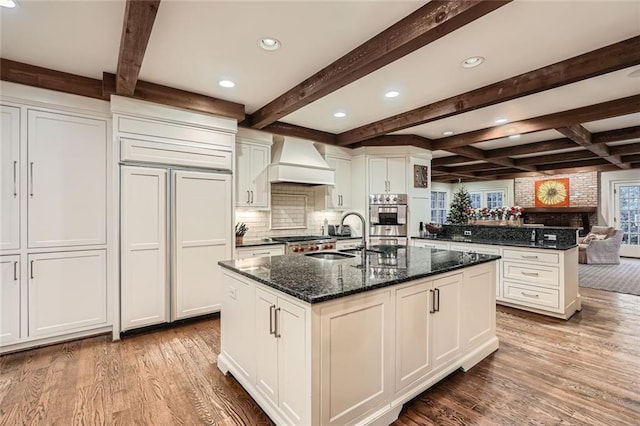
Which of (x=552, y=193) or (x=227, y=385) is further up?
(x=552, y=193)

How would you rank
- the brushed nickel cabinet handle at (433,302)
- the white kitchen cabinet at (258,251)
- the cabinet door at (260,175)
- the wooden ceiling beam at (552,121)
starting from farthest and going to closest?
the cabinet door at (260,175) < the white kitchen cabinet at (258,251) < the wooden ceiling beam at (552,121) < the brushed nickel cabinet handle at (433,302)

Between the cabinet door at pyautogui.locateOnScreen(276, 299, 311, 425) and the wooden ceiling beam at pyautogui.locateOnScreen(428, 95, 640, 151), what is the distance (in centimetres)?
438

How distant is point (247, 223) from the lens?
4652mm

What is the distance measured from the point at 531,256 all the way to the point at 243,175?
3867 mm

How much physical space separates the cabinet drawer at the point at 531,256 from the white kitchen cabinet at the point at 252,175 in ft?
10.9

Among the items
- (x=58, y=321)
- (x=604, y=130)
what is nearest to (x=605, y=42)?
(x=604, y=130)

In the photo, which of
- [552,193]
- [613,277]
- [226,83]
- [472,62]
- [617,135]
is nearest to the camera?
[472,62]

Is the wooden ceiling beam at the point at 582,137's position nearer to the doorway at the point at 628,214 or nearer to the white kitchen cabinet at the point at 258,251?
the doorway at the point at 628,214

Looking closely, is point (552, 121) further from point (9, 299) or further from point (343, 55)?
point (9, 299)

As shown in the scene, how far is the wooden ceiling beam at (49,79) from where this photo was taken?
9.00 feet

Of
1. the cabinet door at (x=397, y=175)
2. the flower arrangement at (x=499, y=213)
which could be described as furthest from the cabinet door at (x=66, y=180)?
the flower arrangement at (x=499, y=213)

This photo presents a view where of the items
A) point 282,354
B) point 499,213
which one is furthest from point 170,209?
point 499,213

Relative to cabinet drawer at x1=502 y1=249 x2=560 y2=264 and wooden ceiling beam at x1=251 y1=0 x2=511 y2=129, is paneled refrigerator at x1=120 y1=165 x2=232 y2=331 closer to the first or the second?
wooden ceiling beam at x1=251 y1=0 x2=511 y2=129

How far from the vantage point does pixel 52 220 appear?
2975 mm
